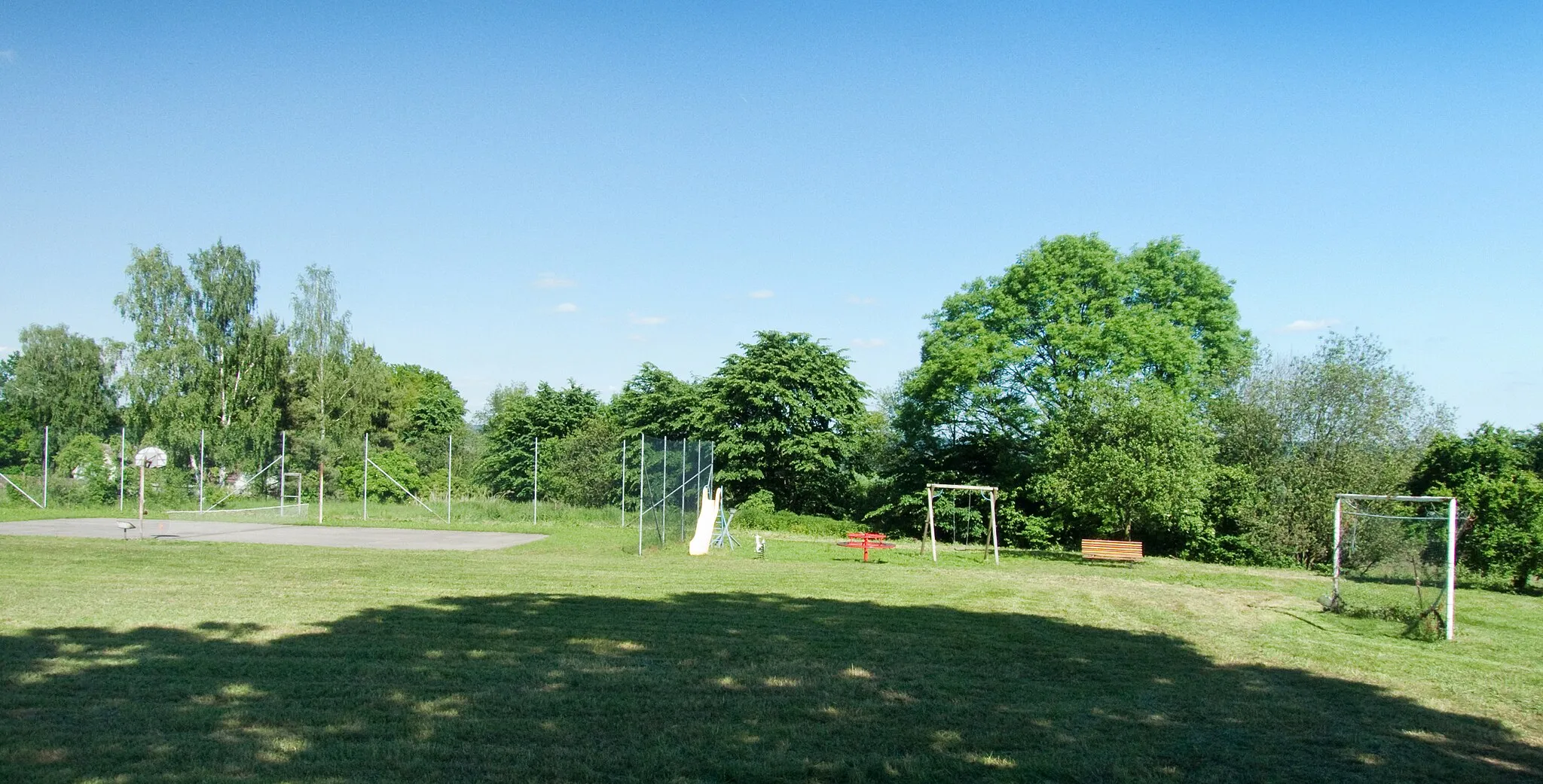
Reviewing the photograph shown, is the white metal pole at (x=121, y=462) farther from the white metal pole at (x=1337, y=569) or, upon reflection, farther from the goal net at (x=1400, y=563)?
the goal net at (x=1400, y=563)

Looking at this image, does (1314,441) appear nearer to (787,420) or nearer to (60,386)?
(787,420)

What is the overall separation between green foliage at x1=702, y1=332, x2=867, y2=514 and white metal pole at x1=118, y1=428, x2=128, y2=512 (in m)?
18.6

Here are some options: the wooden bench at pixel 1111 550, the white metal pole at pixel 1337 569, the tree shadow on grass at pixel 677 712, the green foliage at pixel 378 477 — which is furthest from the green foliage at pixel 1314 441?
the green foliage at pixel 378 477

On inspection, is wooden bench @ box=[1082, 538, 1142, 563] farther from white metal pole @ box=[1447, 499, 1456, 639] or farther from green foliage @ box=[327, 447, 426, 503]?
green foliage @ box=[327, 447, 426, 503]

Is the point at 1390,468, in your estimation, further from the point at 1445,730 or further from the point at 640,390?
the point at 640,390

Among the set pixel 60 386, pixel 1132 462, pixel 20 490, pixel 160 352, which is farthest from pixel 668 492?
pixel 60 386

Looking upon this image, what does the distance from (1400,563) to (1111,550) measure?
587cm

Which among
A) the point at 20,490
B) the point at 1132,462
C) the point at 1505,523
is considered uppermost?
the point at 1132,462

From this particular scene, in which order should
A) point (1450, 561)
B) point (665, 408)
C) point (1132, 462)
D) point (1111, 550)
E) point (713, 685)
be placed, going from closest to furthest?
1. point (713, 685)
2. point (1450, 561)
3. point (1111, 550)
4. point (1132, 462)
5. point (665, 408)

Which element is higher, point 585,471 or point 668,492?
point 668,492

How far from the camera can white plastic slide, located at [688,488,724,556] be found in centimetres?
2195

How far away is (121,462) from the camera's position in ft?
100

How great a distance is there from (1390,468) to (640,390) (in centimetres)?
2825

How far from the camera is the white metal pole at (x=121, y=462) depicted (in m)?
29.3
